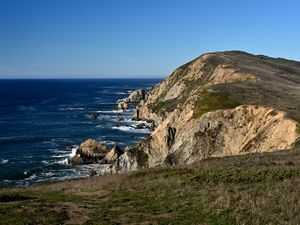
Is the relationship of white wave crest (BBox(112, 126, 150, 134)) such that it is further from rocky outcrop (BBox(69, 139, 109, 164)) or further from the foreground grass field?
the foreground grass field

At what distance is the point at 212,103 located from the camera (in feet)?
192

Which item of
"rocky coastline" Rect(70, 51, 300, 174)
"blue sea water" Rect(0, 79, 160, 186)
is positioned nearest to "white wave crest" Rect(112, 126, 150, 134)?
"blue sea water" Rect(0, 79, 160, 186)

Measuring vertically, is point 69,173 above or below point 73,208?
below

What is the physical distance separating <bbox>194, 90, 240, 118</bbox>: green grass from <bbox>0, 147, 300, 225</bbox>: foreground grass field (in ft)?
93.9

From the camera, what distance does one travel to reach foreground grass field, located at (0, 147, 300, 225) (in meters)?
17.2

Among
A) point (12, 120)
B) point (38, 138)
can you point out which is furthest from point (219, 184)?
point (12, 120)

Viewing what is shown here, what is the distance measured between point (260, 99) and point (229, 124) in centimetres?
804

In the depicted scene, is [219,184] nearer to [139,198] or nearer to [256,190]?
[256,190]

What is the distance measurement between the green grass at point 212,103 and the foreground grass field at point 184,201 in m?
28.6

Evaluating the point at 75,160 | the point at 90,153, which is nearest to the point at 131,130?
the point at 90,153

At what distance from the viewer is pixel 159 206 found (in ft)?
64.7

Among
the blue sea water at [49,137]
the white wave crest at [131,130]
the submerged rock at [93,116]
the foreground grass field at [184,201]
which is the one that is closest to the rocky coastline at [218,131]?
the blue sea water at [49,137]

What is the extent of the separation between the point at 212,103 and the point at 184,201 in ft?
130

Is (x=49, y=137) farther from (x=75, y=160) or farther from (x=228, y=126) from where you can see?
(x=228, y=126)
